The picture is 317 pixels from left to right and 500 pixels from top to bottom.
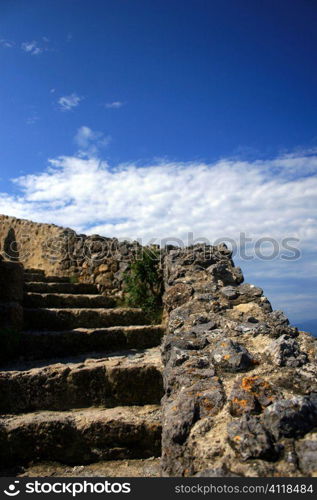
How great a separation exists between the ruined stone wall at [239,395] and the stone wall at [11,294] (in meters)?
2.57

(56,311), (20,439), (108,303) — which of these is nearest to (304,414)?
(20,439)

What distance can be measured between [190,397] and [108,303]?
4776 mm

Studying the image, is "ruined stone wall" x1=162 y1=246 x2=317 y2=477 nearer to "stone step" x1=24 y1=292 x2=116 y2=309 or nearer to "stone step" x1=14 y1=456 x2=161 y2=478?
"stone step" x1=14 y1=456 x2=161 y2=478

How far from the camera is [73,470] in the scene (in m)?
3.15

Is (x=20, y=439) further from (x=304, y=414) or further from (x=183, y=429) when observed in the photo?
(x=304, y=414)

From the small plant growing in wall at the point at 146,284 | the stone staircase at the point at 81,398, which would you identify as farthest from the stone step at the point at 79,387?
the small plant growing in wall at the point at 146,284

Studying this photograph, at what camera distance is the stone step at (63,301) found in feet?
20.7

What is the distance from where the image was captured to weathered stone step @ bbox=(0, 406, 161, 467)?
327 cm

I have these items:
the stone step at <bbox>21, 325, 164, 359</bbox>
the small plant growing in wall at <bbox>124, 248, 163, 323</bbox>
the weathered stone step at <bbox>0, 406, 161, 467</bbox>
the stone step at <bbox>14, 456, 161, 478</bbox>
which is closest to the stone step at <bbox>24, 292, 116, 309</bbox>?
the small plant growing in wall at <bbox>124, 248, 163, 323</bbox>

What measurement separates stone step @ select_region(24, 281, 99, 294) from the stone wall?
1.22 metres

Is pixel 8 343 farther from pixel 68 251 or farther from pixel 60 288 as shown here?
pixel 68 251

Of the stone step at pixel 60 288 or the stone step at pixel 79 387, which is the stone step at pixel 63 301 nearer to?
the stone step at pixel 60 288

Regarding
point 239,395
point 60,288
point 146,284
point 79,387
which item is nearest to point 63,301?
point 60,288
